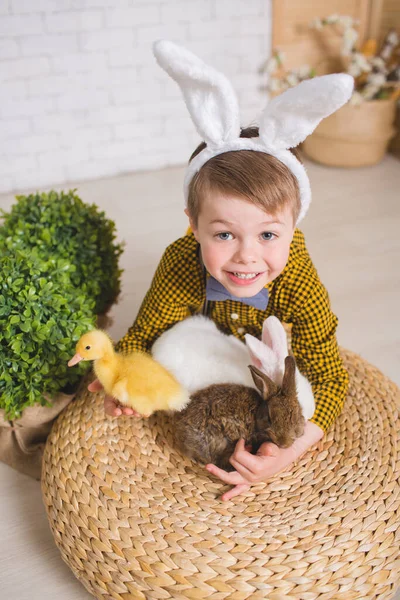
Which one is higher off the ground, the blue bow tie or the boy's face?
the boy's face

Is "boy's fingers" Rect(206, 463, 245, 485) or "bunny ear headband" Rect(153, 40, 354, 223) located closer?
"bunny ear headband" Rect(153, 40, 354, 223)

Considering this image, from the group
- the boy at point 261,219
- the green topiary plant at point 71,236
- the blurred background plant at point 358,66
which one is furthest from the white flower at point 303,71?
the boy at point 261,219

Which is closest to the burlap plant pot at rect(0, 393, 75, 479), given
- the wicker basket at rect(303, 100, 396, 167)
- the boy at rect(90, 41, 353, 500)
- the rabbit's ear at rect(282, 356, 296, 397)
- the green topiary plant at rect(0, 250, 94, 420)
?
the green topiary plant at rect(0, 250, 94, 420)

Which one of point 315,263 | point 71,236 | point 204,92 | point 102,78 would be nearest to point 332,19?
point 102,78

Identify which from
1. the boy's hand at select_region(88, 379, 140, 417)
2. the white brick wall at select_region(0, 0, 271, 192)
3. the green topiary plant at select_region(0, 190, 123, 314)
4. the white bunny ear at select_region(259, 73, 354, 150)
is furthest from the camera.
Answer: the white brick wall at select_region(0, 0, 271, 192)

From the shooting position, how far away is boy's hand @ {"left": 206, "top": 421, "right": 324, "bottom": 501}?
35.6 inches

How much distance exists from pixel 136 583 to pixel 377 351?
93cm

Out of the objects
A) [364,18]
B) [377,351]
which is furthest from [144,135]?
[377,351]

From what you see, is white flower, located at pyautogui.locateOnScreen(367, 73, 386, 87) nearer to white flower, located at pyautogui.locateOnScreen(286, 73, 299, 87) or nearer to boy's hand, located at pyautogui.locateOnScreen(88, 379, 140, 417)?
white flower, located at pyautogui.locateOnScreen(286, 73, 299, 87)

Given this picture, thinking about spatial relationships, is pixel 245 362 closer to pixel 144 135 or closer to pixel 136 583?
pixel 136 583

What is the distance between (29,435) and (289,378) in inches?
22.7

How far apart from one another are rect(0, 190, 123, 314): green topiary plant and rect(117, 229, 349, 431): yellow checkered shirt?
0.18m

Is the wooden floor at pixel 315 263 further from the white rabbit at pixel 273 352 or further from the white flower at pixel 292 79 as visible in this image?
the white rabbit at pixel 273 352

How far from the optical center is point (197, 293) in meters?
1.13
